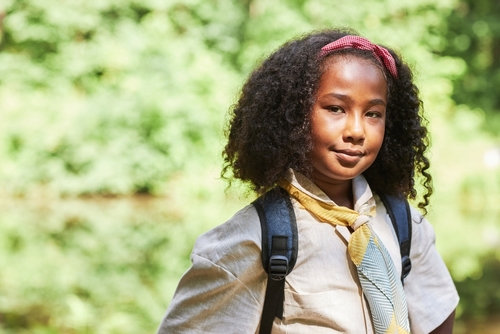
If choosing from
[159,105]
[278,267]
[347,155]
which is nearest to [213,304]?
[278,267]

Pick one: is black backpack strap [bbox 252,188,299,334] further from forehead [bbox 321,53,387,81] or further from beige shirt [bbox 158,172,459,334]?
forehead [bbox 321,53,387,81]

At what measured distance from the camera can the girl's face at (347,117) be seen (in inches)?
58.0

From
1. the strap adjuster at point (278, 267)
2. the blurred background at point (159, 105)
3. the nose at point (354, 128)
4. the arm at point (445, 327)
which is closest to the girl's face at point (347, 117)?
the nose at point (354, 128)

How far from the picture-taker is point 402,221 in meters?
1.66

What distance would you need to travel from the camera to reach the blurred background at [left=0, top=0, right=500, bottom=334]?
11.5 m

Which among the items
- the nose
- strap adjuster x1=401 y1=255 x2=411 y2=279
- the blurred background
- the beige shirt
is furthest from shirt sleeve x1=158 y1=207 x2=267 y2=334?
the blurred background

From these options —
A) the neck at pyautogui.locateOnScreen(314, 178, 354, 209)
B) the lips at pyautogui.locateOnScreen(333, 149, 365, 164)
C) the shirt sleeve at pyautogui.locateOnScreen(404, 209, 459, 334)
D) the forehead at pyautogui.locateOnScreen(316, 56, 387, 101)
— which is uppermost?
the forehead at pyautogui.locateOnScreen(316, 56, 387, 101)

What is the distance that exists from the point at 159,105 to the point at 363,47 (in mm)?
11575

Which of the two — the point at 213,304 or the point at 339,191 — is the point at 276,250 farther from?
the point at 339,191

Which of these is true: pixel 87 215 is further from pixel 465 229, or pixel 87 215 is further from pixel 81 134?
pixel 465 229

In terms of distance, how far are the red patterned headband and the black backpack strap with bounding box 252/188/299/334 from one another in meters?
0.35

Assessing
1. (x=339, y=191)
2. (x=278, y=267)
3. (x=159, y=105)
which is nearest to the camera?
(x=278, y=267)

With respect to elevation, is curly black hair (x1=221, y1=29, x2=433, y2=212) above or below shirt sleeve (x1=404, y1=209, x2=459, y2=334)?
above

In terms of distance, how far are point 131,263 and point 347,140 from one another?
5.85 m
